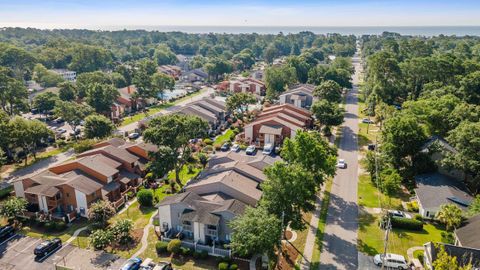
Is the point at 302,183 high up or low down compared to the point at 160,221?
up

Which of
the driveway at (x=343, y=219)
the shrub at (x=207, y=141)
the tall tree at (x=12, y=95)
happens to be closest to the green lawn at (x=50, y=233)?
the driveway at (x=343, y=219)

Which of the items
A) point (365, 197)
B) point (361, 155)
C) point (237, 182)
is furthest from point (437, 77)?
point (237, 182)

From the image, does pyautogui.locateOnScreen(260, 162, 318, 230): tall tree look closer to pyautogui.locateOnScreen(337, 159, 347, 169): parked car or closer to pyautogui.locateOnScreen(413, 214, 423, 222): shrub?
pyautogui.locateOnScreen(413, 214, 423, 222): shrub

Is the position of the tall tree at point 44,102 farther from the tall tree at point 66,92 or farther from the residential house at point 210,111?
the residential house at point 210,111

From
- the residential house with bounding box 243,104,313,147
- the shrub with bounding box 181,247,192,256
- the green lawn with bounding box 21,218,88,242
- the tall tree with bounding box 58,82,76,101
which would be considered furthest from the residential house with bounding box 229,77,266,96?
the shrub with bounding box 181,247,192,256

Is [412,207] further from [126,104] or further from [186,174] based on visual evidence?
[126,104]

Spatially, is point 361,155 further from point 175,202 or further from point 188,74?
point 188,74
